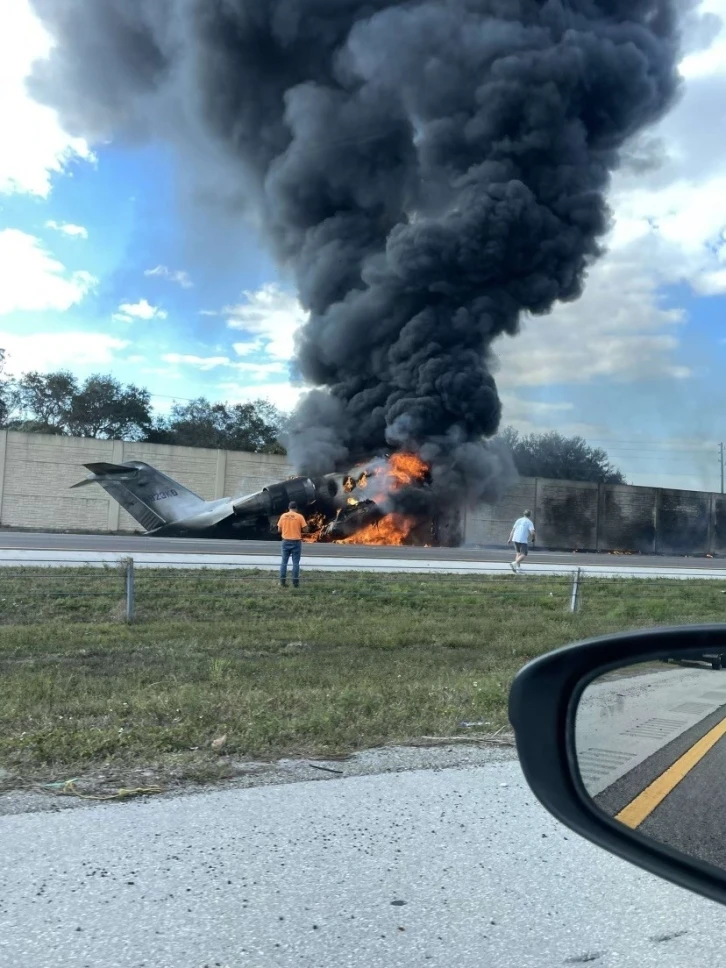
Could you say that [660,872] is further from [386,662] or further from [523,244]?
[523,244]

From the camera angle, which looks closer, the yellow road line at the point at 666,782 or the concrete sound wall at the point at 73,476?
the yellow road line at the point at 666,782

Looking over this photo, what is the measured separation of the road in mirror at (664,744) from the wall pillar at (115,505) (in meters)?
40.9

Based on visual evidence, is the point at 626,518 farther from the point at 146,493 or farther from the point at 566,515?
the point at 146,493

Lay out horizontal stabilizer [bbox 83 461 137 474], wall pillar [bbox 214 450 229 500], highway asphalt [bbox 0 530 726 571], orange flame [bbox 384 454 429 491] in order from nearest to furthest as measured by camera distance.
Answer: highway asphalt [bbox 0 530 726 571] → horizontal stabilizer [bbox 83 461 137 474] → orange flame [bbox 384 454 429 491] → wall pillar [bbox 214 450 229 500]

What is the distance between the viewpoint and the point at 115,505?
42.0 m

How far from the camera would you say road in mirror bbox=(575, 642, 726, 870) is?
1.94 meters

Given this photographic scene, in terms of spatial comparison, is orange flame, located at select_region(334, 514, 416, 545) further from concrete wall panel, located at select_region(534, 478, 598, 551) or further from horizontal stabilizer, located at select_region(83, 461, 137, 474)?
concrete wall panel, located at select_region(534, 478, 598, 551)

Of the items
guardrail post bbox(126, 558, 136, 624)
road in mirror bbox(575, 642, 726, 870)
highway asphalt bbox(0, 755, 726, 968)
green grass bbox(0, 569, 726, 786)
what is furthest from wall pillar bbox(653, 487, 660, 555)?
road in mirror bbox(575, 642, 726, 870)

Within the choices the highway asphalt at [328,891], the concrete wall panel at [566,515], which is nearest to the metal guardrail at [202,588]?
the highway asphalt at [328,891]

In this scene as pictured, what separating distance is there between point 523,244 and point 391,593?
27843 millimetres

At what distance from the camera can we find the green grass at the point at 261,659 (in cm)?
532

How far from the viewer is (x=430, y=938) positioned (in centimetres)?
299

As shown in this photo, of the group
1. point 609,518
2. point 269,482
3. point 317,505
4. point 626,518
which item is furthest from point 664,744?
point 626,518

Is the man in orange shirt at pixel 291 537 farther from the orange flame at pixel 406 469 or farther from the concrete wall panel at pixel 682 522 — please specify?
the concrete wall panel at pixel 682 522
